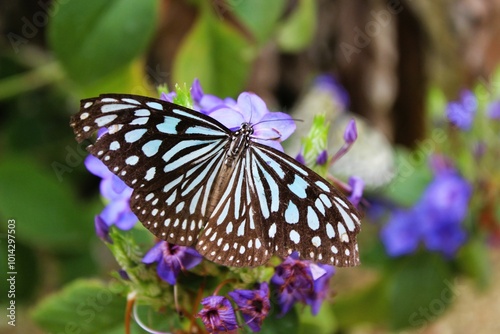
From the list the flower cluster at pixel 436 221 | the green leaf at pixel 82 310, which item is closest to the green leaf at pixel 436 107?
the flower cluster at pixel 436 221

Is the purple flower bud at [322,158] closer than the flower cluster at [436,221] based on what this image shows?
Yes

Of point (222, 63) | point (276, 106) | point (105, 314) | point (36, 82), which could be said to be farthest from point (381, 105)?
point (105, 314)

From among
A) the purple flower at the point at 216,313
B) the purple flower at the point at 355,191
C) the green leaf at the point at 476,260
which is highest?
the green leaf at the point at 476,260

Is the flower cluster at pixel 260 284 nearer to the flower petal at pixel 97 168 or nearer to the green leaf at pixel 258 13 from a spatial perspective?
the flower petal at pixel 97 168

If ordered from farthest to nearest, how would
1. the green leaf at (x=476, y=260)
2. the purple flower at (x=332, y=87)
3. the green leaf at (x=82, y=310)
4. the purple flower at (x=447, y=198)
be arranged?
the purple flower at (x=332, y=87) → the green leaf at (x=476, y=260) → the purple flower at (x=447, y=198) → the green leaf at (x=82, y=310)

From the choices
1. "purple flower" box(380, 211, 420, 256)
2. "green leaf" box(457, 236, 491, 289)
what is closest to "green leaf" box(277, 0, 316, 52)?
"purple flower" box(380, 211, 420, 256)

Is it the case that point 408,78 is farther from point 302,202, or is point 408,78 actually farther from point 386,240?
point 302,202
